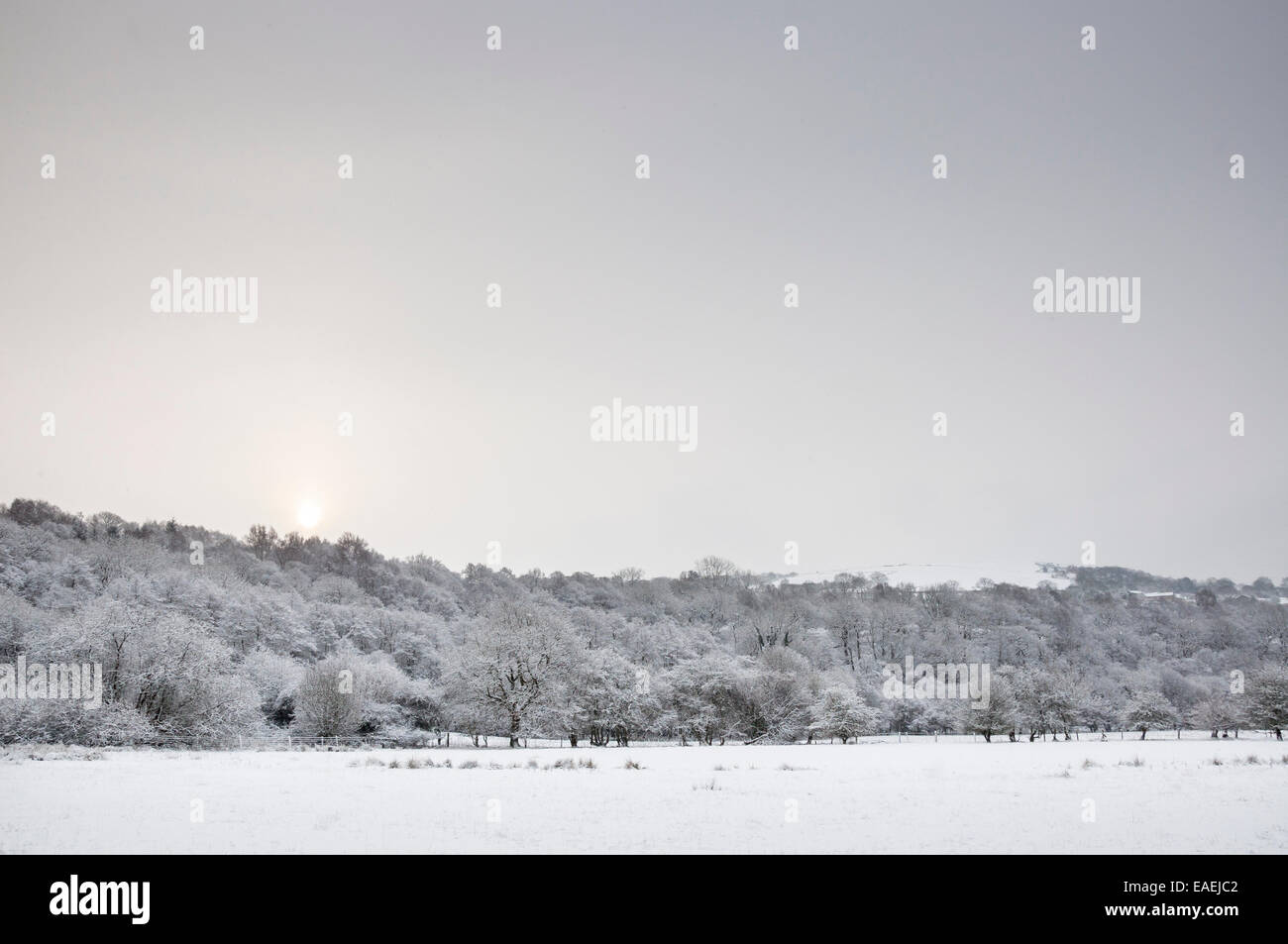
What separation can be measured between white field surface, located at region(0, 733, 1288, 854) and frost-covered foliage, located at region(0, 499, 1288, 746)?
12316 mm

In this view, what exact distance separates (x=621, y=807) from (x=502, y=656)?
40937mm

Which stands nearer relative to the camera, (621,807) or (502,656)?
(621,807)

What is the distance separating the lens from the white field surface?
714 inches

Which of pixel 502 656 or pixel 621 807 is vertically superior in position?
pixel 621 807

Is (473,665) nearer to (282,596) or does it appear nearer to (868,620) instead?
(282,596)

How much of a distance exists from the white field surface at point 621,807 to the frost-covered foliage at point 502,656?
12.3m

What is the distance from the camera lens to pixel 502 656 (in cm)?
6322

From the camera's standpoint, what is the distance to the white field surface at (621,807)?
18125mm

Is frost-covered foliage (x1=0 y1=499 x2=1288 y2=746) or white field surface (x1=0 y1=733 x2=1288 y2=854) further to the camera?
frost-covered foliage (x1=0 y1=499 x2=1288 y2=746)

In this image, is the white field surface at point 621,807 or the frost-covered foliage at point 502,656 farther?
the frost-covered foliage at point 502,656

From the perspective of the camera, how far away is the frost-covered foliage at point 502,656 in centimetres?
5088
